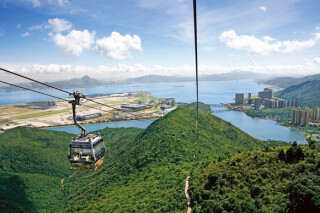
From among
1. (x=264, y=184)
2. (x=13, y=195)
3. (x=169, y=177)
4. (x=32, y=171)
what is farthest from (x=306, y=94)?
(x=13, y=195)

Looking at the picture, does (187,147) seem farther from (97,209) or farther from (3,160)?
(3,160)

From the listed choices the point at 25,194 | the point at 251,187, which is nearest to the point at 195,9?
the point at 251,187

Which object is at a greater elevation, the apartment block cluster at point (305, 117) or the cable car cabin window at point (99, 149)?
the cable car cabin window at point (99, 149)

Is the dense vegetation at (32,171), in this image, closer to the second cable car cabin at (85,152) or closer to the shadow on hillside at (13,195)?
the shadow on hillside at (13,195)

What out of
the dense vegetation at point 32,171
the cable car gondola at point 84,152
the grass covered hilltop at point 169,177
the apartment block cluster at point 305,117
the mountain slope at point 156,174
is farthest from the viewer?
the apartment block cluster at point 305,117

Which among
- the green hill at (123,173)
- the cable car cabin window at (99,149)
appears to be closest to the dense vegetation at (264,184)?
the green hill at (123,173)

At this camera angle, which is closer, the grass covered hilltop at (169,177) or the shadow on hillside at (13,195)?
the grass covered hilltop at (169,177)

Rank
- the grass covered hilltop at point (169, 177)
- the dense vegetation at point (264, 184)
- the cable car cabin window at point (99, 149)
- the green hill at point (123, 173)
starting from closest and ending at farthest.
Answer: the cable car cabin window at point (99, 149)
the dense vegetation at point (264, 184)
the grass covered hilltop at point (169, 177)
the green hill at point (123, 173)
